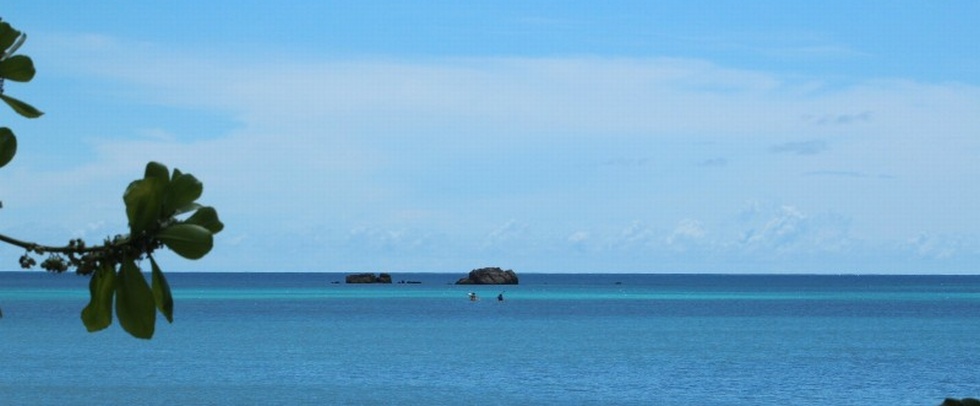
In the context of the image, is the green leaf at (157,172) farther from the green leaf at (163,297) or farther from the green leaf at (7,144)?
the green leaf at (7,144)

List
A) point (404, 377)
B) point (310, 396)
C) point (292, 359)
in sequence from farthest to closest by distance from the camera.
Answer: point (292, 359) < point (404, 377) < point (310, 396)

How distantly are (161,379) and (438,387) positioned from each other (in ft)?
37.9

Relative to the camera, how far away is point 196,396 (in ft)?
162

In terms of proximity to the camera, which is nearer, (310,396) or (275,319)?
(310,396)

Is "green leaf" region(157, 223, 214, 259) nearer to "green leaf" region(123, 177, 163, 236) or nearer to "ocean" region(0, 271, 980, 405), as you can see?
"green leaf" region(123, 177, 163, 236)

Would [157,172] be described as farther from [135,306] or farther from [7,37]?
[7,37]

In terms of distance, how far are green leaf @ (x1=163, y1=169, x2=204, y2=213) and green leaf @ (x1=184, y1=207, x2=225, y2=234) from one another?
0.02 m

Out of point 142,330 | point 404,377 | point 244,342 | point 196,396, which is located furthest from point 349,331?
point 142,330

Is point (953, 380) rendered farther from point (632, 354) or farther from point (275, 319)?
point (275, 319)

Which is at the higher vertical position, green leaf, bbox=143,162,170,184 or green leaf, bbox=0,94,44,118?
green leaf, bbox=0,94,44,118

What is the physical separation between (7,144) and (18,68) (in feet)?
0.40

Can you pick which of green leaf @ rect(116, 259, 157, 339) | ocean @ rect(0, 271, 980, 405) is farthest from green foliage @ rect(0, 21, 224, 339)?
ocean @ rect(0, 271, 980, 405)

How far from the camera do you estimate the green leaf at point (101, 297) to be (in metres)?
2.06

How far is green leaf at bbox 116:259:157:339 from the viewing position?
2.04 metres
